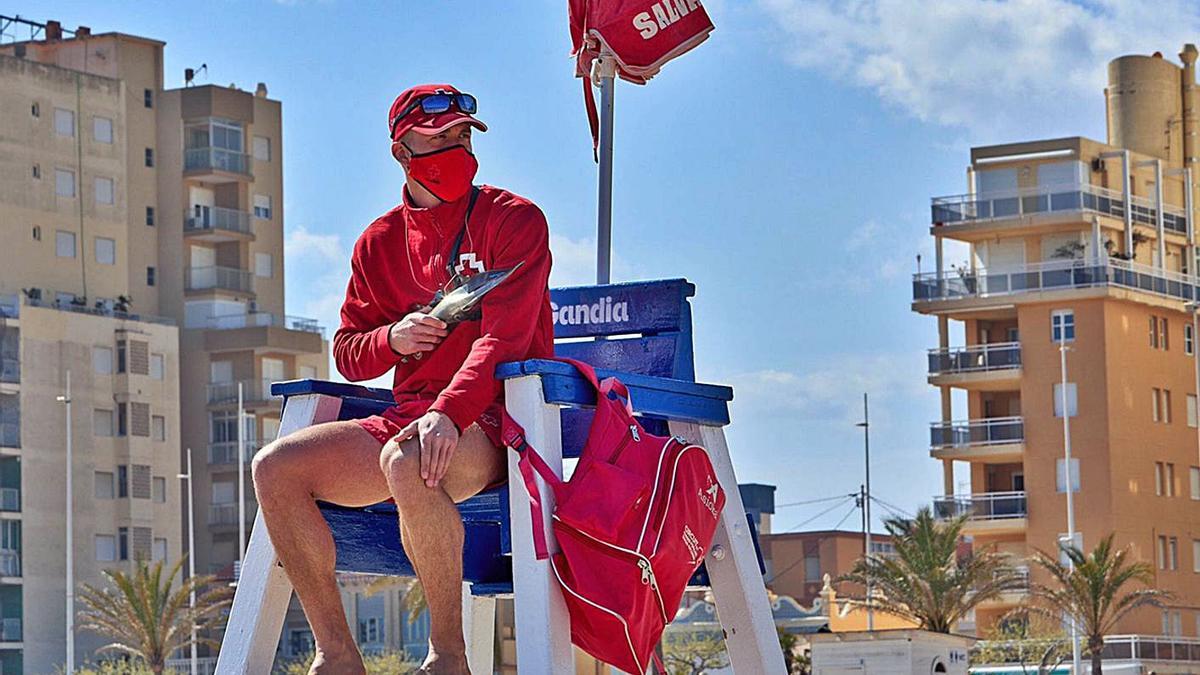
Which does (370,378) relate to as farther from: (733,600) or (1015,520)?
(1015,520)

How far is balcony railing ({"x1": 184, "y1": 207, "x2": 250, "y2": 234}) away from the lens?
9512 cm

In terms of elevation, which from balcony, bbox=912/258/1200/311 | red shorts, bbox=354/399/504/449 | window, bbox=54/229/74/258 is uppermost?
window, bbox=54/229/74/258

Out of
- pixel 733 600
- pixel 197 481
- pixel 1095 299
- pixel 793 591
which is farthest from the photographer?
pixel 793 591

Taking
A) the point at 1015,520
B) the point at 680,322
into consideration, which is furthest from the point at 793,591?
the point at 680,322

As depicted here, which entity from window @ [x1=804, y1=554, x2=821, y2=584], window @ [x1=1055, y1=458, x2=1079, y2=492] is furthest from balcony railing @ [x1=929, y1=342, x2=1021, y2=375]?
window @ [x1=804, y1=554, x2=821, y2=584]

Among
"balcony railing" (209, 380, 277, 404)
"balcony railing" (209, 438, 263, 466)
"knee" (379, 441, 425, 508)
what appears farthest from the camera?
"balcony railing" (209, 380, 277, 404)

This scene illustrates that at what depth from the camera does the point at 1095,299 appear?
80688 millimetres

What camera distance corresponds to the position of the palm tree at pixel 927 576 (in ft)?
191

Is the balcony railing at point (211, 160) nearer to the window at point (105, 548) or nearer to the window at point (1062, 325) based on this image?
the window at point (105, 548)

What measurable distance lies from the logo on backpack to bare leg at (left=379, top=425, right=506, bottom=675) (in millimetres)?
927

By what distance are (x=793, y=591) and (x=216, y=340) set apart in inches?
982

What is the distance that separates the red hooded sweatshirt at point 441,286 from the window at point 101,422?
3140 inches

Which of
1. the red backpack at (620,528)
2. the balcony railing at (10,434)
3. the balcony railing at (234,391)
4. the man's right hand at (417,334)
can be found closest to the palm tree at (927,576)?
the balcony railing at (10,434)

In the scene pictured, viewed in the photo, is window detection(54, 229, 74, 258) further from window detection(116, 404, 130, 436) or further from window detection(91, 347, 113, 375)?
window detection(116, 404, 130, 436)
